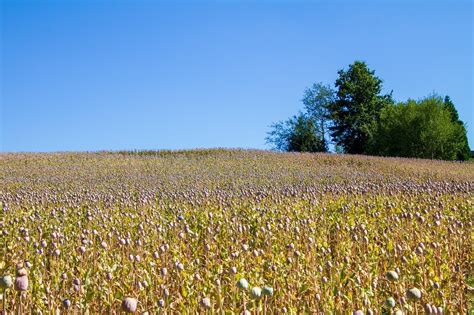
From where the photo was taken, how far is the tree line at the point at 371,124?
43.6 m

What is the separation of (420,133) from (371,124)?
24.8 ft

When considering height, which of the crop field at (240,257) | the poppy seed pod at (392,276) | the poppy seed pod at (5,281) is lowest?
the crop field at (240,257)

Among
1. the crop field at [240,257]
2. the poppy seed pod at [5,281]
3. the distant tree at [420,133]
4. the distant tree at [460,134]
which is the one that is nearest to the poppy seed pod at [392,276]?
the crop field at [240,257]

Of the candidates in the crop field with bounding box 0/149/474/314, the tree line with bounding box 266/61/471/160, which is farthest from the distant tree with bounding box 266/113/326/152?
the crop field with bounding box 0/149/474/314

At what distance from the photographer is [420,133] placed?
1703 inches

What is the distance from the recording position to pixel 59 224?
7.00 metres

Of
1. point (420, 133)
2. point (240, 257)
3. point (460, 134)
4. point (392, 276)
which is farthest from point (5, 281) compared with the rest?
point (460, 134)

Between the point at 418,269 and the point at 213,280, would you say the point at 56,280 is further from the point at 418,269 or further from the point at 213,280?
the point at 418,269

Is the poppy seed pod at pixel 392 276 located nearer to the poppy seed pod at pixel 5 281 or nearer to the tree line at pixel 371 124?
the poppy seed pod at pixel 5 281

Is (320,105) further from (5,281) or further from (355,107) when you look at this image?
(5,281)

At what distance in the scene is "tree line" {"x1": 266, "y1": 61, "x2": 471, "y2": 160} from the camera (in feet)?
143

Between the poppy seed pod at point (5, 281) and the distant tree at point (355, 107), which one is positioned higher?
the distant tree at point (355, 107)

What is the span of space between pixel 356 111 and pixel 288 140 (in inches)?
290

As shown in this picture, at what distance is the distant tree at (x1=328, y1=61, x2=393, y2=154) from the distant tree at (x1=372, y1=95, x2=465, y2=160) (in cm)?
473
